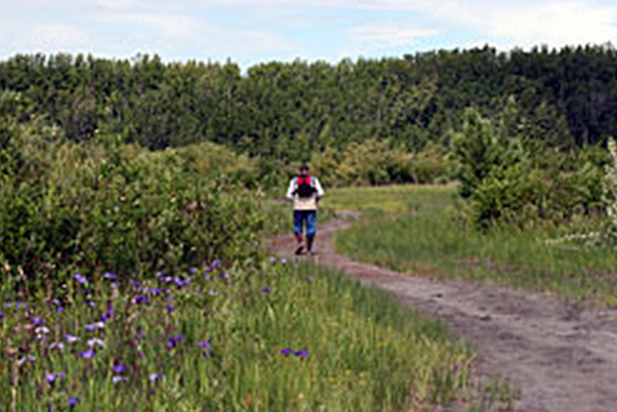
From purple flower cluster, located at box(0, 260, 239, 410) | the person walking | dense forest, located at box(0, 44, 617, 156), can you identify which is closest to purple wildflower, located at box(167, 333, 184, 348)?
purple flower cluster, located at box(0, 260, 239, 410)

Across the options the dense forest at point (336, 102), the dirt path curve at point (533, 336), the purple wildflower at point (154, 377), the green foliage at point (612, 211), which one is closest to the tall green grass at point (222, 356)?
the purple wildflower at point (154, 377)

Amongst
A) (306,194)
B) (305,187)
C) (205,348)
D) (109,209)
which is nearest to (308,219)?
(306,194)

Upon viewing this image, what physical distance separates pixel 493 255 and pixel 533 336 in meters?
7.59

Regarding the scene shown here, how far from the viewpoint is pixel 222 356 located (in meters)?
6.38

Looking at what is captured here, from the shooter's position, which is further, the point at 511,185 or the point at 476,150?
the point at 476,150

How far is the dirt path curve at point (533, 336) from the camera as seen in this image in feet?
23.5

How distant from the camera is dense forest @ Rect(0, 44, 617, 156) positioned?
361 feet

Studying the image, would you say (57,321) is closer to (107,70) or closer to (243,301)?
(243,301)

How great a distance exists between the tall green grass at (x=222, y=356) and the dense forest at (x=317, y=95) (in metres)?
91.6

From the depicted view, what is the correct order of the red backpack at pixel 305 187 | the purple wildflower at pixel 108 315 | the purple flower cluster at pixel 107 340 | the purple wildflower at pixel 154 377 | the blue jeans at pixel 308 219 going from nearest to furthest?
1. the purple wildflower at pixel 154 377
2. the purple flower cluster at pixel 107 340
3. the purple wildflower at pixel 108 315
4. the red backpack at pixel 305 187
5. the blue jeans at pixel 308 219

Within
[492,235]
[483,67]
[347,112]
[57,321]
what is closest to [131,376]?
[57,321]

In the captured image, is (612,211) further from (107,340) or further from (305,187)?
(107,340)

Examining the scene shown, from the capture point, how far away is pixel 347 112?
128m

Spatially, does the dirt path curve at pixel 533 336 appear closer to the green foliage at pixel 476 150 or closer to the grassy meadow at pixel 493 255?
the grassy meadow at pixel 493 255
